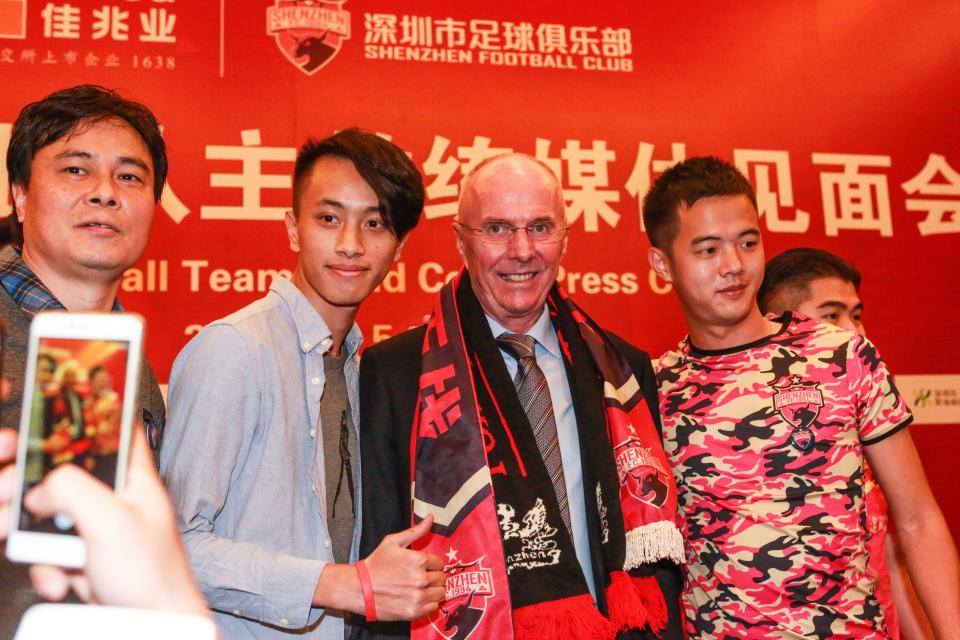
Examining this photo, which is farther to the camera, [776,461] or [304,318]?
[776,461]

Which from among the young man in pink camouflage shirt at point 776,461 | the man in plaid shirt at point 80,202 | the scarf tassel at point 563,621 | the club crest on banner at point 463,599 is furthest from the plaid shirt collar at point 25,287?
the young man in pink camouflage shirt at point 776,461

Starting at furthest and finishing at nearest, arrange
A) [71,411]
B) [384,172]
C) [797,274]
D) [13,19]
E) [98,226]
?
[13,19]
[797,274]
[384,172]
[98,226]
[71,411]

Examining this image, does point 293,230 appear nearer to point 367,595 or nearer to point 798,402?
point 367,595

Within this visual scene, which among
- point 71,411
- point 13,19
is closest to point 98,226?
point 71,411

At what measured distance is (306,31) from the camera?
294 centimetres

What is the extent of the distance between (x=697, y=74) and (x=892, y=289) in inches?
46.5

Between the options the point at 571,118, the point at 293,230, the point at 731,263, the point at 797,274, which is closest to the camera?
the point at 293,230

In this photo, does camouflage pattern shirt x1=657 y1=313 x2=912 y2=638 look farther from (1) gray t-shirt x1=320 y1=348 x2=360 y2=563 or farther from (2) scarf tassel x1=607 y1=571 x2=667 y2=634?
(1) gray t-shirt x1=320 y1=348 x2=360 y2=563

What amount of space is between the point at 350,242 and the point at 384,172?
0.60 feet

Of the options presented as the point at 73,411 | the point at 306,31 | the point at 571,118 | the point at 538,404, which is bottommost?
the point at 73,411

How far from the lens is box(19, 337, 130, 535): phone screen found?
534 mm

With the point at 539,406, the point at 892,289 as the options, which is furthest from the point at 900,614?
the point at 892,289

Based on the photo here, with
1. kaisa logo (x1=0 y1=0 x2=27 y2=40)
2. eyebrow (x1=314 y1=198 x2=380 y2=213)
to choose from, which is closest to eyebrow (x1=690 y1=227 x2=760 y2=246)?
eyebrow (x1=314 y1=198 x2=380 y2=213)

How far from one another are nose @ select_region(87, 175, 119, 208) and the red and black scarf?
0.76 metres
